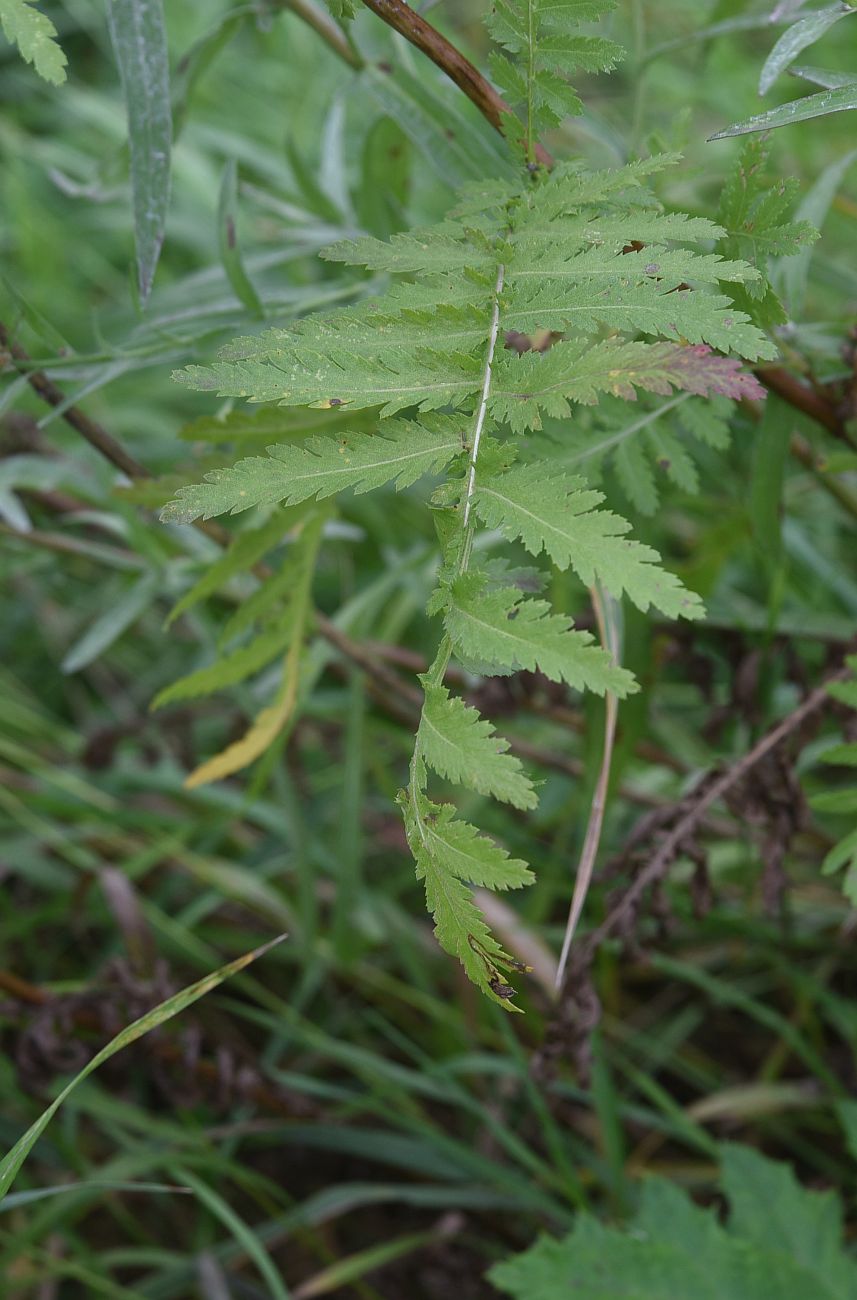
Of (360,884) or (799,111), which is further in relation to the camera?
(360,884)

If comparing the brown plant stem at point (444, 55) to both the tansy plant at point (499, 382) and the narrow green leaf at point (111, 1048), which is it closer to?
the tansy plant at point (499, 382)

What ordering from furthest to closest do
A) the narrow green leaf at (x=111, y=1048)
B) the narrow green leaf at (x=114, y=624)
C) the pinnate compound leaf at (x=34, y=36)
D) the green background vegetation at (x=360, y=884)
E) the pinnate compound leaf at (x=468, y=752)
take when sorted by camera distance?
1. the narrow green leaf at (x=114, y=624)
2. the green background vegetation at (x=360, y=884)
3. the narrow green leaf at (x=111, y=1048)
4. the pinnate compound leaf at (x=34, y=36)
5. the pinnate compound leaf at (x=468, y=752)

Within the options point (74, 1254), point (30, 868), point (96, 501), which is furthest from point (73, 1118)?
point (96, 501)

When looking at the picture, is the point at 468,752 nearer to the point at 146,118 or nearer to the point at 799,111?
the point at 799,111

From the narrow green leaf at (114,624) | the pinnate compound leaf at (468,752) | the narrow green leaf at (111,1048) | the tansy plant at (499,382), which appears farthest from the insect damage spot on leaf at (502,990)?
the narrow green leaf at (114,624)

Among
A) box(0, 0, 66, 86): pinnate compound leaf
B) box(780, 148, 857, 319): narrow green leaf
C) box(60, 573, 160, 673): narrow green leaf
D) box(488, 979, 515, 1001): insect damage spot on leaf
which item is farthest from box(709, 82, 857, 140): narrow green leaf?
box(60, 573, 160, 673): narrow green leaf

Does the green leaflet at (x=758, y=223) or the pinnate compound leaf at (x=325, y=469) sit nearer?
the pinnate compound leaf at (x=325, y=469)

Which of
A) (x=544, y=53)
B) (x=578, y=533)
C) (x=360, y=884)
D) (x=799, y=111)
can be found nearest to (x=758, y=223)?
(x=799, y=111)
